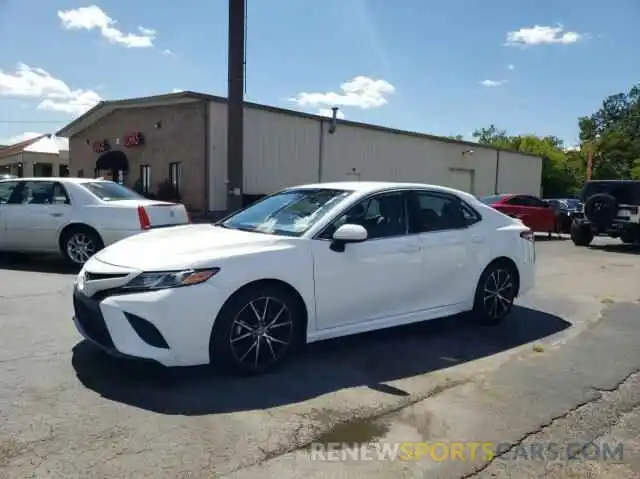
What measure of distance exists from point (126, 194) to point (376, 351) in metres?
5.97

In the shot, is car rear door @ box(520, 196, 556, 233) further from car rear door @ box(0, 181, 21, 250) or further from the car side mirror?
the car side mirror

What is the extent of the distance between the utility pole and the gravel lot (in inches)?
362

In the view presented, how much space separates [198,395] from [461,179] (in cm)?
2991

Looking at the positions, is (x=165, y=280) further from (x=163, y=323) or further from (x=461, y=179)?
(x=461, y=179)

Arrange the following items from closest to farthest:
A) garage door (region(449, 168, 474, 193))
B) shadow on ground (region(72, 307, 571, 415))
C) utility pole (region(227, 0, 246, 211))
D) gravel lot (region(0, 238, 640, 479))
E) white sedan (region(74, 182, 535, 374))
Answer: gravel lot (region(0, 238, 640, 479))
shadow on ground (region(72, 307, 571, 415))
white sedan (region(74, 182, 535, 374))
utility pole (region(227, 0, 246, 211))
garage door (region(449, 168, 474, 193))

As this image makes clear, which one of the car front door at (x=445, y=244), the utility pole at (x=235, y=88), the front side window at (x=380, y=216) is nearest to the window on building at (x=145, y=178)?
the utility pole at (x=235, y=88)

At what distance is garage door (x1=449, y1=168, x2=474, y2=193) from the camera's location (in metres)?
31.3

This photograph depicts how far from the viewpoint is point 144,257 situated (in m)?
4.10

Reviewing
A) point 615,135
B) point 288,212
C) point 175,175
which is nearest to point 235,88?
point 175,175

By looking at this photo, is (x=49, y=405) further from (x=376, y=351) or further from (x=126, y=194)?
(x=126, y=194)

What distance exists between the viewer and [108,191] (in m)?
9.20

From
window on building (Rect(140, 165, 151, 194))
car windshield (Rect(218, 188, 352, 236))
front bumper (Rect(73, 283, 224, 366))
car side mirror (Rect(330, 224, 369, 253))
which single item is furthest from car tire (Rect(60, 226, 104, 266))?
window on building (Rect(140, 165, 151, 194))

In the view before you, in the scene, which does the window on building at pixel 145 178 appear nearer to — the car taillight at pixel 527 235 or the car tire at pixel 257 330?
the car taillight at pixel 527 235

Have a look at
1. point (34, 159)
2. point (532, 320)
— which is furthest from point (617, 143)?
point (532, 320)
